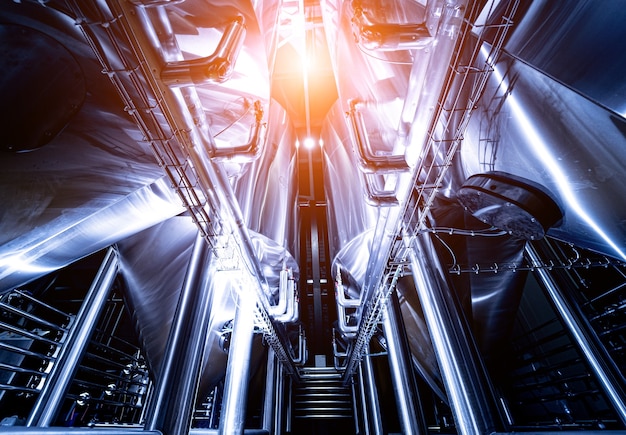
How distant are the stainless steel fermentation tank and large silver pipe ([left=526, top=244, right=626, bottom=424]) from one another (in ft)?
0.06

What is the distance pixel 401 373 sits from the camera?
7.50 ft

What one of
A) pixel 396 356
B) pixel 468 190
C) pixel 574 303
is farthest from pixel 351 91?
pixel 574 303

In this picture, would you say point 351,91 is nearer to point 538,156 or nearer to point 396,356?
point 538,156

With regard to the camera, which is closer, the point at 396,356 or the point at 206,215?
the point at 206,215

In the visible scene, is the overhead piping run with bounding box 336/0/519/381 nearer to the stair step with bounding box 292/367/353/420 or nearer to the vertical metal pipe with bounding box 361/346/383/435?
the vertical metal pipe with bounding box 361/346/383/435

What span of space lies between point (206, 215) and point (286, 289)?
6.39ft

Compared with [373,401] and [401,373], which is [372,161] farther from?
[373,401]

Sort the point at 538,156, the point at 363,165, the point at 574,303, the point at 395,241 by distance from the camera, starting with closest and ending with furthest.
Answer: the point at 538,156 → the point at 363,165 → the point at 395,241 → the point at 574,303

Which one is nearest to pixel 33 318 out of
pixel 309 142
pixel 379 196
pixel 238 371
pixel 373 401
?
pixel 238 371

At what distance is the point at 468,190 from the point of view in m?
1.49

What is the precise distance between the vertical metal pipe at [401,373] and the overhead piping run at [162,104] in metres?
1.72

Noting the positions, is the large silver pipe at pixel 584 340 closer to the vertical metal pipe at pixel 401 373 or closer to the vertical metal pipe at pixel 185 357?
the vertical metal pipe at pixel 401 373

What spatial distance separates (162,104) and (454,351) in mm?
2010

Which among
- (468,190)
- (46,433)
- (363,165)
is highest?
(363,165)
